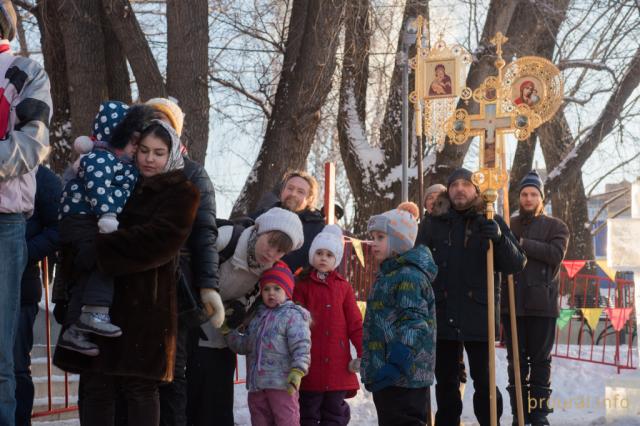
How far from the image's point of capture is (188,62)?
9352 millimetres

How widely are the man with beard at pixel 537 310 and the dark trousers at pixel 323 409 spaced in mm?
1908

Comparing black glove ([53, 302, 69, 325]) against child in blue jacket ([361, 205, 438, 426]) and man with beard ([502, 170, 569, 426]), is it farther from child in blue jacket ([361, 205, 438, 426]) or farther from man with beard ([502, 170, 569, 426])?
man with beard ([502, 170, 569, 426])

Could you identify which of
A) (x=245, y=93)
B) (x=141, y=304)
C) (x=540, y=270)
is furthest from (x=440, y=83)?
(x=141, y=304)

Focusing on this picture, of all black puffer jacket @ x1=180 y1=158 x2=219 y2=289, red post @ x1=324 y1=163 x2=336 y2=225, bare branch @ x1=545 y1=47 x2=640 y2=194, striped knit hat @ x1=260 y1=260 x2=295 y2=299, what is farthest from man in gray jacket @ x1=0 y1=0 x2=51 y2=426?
bare branch @ x1=545 y1=47 x2=640 y2=194

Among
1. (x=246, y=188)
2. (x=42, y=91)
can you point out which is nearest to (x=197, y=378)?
(x=42, y=91)

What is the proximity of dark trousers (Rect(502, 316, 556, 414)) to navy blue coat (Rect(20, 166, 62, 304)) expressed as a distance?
11.6 ft

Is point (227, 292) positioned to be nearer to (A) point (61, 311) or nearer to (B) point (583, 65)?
(A) point (61, 311)

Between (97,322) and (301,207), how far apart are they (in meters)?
2.56

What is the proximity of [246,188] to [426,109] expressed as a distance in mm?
3929

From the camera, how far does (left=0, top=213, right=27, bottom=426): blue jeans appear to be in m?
3.98

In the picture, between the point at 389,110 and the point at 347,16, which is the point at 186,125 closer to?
the point at 347,16

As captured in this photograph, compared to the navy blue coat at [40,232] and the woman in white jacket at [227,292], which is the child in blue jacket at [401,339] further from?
the navy blue coat at [40,232]

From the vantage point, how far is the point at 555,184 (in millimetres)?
17844

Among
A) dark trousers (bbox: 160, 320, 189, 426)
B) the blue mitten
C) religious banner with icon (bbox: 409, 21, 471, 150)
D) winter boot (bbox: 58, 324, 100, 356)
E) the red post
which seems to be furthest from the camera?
religious banner with icon (bbox: 409, 21, 471, 150)
